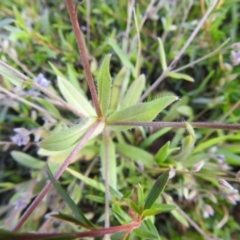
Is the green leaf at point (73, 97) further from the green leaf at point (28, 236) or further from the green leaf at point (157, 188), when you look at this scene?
the green leaf at point (28, 236)

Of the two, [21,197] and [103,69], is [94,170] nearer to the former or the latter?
[21,197]

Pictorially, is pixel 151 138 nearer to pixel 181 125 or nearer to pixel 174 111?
pixel 174 111

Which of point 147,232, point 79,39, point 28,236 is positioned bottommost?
point 147,232

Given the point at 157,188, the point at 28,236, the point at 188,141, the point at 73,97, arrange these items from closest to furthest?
the point at 28,236
the point at 157,188
the point at 188,141
the point at 73,97

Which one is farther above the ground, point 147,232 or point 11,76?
point 11,76

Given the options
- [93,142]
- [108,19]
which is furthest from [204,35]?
[93,142]

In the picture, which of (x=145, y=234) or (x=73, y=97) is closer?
(x=145, y=234)

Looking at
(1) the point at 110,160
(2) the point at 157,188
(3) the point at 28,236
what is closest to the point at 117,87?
(1) the point at 110,160

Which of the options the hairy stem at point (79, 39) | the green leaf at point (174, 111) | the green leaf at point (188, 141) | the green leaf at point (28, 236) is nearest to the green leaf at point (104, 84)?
the hairy stem at point (79, 39)

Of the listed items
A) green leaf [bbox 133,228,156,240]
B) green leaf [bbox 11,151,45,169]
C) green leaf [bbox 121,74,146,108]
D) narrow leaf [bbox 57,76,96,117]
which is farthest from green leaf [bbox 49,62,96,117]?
green leaf [bbox 133,228,156,240]
